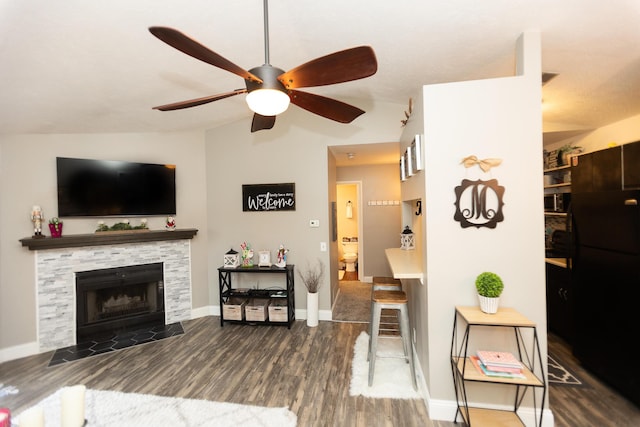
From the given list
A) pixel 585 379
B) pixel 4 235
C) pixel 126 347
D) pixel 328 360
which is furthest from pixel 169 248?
pixel 585 379

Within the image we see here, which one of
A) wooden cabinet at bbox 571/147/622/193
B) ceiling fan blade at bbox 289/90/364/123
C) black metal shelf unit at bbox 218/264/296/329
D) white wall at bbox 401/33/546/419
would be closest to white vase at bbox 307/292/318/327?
black metal shelf unit at bbox 218/264/296/329

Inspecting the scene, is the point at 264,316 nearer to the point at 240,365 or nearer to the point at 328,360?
the point at 240,365

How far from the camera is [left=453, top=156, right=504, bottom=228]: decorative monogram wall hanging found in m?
1.87

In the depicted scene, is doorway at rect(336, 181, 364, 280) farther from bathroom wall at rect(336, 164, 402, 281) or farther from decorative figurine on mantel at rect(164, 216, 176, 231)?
decorative figurine on mantel at rect(164, 216, 176, 231)

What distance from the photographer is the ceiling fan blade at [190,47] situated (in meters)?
1.07

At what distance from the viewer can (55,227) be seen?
9.82ft

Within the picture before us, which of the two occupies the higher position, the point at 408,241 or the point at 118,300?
the point at 408,241

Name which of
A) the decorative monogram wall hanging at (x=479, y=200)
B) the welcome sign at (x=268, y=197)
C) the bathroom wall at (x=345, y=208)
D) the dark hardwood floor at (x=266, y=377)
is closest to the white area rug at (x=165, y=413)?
the dark hardwood floor at (x=266, y=377)

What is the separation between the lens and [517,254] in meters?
1.86

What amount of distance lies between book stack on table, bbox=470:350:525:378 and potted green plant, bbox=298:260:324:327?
2.10m

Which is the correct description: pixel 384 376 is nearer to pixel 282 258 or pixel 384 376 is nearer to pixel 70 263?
pixel 282 258

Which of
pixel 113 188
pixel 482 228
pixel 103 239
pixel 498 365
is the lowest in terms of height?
pixel 498 365

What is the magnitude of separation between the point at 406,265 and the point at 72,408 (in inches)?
86.9

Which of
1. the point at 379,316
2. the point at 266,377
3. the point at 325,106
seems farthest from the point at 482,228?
the point at 266,377
